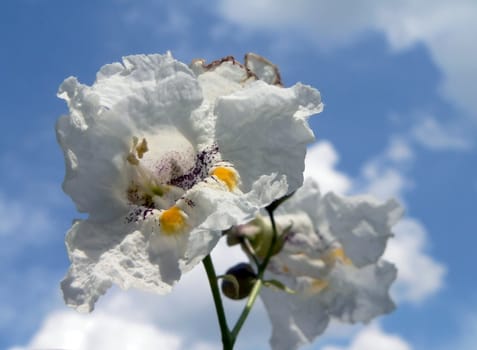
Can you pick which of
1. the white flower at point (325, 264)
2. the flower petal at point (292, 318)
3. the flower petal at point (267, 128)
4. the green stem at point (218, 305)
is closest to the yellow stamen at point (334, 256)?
the white flower at point (325, 264)

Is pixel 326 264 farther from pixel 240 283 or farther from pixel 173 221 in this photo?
pixel 173 221

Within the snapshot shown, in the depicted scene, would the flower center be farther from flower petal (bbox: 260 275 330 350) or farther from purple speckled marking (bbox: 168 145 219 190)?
flower petal (bbox: 260 275 330 350)

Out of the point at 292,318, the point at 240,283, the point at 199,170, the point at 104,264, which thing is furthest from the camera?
the point at 292,318

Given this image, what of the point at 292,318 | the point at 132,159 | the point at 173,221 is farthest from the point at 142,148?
the point at 292,318

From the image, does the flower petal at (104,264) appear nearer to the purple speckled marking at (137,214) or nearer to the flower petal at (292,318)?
the purple speckled marking at (137,214)

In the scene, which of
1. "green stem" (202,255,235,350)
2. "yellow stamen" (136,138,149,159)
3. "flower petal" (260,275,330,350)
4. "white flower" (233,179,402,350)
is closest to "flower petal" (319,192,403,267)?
Answer: "white flower" (233,179,402,350)

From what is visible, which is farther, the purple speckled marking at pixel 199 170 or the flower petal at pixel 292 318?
the flower petal at pixel 292 318

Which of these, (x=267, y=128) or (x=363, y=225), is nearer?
(x=267, y=128)

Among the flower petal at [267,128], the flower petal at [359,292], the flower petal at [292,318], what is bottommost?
the flower petal at [267,128]
